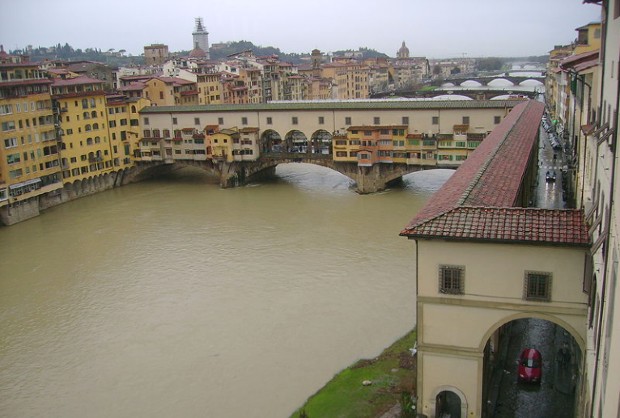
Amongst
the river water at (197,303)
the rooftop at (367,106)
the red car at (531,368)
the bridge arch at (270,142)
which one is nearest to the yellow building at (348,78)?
the bridge arch at (270,142)

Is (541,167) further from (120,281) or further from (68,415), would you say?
(68,415)

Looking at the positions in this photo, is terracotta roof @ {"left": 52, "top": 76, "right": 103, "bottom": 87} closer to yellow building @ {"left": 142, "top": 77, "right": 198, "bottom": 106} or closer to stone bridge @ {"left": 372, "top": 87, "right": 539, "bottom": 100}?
yellow building @ {"left": 142, "top": 77, "right": 198, "bottom": 106}

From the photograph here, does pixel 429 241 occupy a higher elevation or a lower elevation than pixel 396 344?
higher

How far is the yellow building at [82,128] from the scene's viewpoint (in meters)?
30.1

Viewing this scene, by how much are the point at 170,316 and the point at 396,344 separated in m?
5.93

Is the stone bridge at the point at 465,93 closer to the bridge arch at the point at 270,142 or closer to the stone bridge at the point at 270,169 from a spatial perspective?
the bridge arch at the point at 270,142

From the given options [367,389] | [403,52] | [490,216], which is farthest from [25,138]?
[403,52]

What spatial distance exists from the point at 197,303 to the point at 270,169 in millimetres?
18325

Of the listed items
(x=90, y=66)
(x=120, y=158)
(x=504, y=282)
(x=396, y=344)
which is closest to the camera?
(x=504, y=282)

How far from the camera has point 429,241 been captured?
952 centimetres

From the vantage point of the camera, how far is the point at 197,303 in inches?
652

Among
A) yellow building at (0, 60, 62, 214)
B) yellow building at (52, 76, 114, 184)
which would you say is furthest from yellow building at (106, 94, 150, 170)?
yellow building at (0, 60, 62, 214)

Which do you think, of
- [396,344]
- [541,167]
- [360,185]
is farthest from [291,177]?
[396,344]

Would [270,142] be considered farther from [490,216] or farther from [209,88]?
[490,216]
